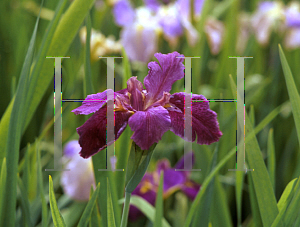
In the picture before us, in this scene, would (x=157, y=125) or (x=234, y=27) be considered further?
(x=234, y=27)

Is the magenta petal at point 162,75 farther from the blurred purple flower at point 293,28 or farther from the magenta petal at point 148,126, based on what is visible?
the blurred purple flower at point 293,28

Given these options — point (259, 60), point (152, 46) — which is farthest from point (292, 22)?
point (152, 46)

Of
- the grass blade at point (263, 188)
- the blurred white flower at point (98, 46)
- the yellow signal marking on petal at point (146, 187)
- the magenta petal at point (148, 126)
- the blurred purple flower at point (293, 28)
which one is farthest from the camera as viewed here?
the blurred purple flower at point (293, 28)

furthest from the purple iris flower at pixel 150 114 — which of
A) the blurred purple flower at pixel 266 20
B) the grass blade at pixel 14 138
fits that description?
the blurred purple flower at pixel 266 20

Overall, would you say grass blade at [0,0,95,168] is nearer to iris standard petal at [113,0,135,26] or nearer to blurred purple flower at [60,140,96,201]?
blurred purple flower at [60,140,96,201]

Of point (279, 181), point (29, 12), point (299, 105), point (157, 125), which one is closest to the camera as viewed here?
point (157, 125)

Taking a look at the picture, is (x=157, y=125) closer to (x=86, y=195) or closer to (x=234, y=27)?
(x=86, y=195)

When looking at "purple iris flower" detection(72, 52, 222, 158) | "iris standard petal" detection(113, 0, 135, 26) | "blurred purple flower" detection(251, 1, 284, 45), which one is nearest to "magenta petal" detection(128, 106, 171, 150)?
"purple iris flower" detection(72, 52, 222, 158)
